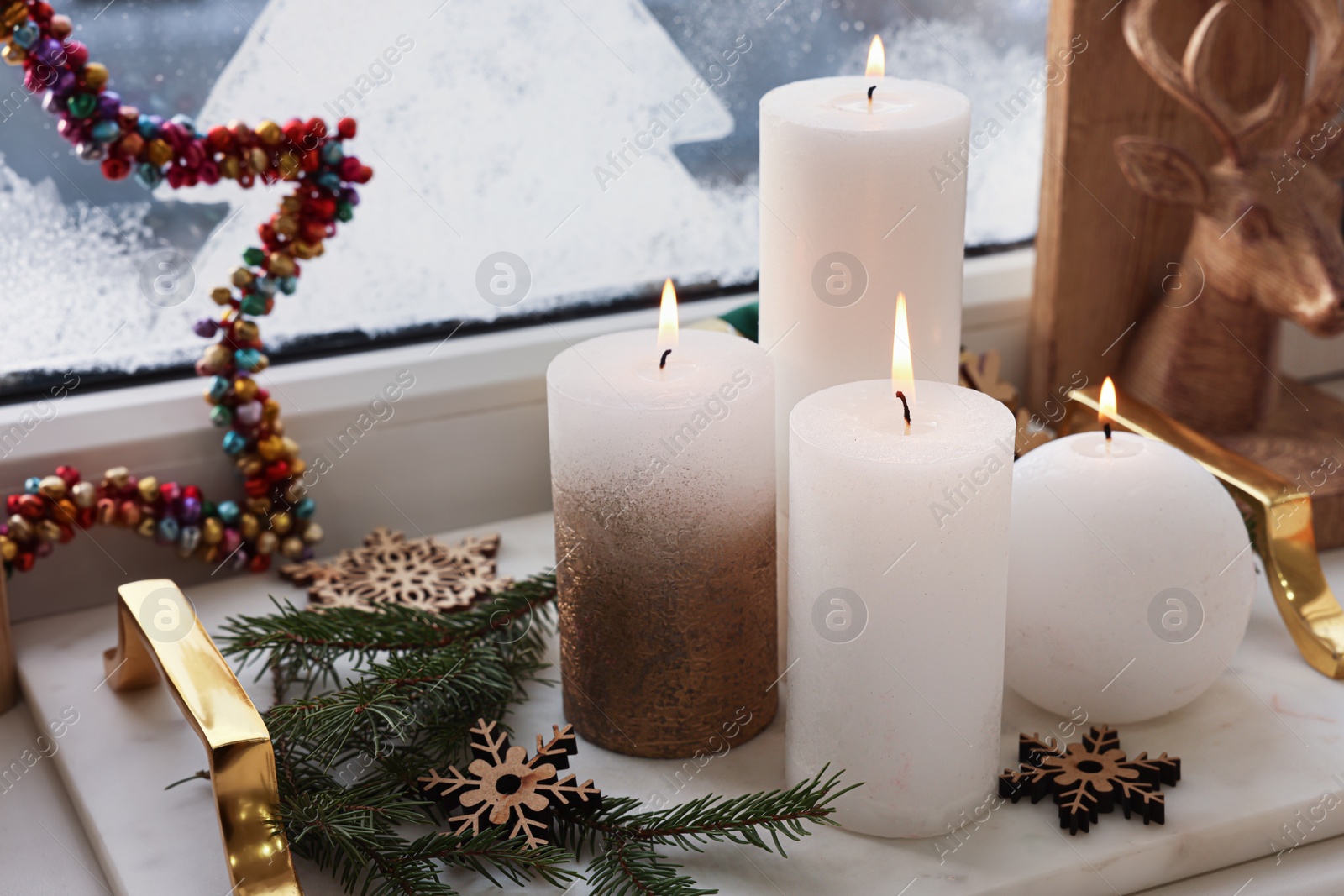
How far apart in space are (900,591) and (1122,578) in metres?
0.15

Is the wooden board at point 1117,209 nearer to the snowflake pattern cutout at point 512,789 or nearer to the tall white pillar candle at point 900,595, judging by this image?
the tall white pillar candle at point 900,595

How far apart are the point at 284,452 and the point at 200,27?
287mm

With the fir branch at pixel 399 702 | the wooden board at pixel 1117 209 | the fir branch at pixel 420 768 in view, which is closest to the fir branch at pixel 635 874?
the fir branch at pixel 420 768

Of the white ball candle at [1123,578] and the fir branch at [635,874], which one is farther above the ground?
the white ball candle at [1123,578]

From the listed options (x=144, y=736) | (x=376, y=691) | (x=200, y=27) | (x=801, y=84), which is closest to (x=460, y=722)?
(x=376, y=691)

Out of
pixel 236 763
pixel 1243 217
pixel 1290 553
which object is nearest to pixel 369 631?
pixel 236 763

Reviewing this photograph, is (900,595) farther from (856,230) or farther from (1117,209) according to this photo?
(1117,209)

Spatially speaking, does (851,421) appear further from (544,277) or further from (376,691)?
(544,277)

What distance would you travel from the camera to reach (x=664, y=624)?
25.5 inches

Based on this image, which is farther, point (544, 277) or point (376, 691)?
point (544, 277)

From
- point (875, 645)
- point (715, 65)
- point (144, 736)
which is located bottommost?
point (144, 736)

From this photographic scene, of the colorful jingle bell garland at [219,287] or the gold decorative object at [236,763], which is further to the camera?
the colorful jingle bell garland at [219,287]

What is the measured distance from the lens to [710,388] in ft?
2.02

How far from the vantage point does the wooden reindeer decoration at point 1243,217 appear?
891 millimetres
